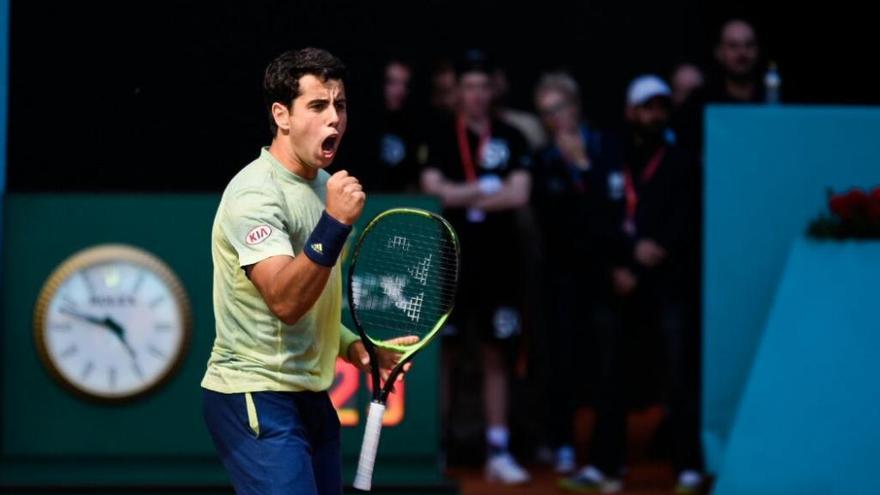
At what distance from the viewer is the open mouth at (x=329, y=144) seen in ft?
14.6

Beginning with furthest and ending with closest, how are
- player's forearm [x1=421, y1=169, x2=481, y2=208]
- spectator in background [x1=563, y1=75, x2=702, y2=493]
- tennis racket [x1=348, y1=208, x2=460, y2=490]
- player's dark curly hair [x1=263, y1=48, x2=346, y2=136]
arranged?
player's forearm [x1=421, y1=169, x2=481, y2=208]
spectator in background [x1=563, y1=75, x2=702, y2=493]
tennis racket [x1=348, y1=208, x2=460, y2=490]
player's dark curly hair [x1=263, y1=48, x2=346, y2=136]

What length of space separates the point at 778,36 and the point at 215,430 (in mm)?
6842

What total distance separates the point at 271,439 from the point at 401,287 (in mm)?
681

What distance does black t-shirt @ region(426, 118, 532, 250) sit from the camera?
842 cm

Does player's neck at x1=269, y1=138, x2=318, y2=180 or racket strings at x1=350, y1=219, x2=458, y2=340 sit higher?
player's neck at x1=269, y1=138, x2=318, y2=180

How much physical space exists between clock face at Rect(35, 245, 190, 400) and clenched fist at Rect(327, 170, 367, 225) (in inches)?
145

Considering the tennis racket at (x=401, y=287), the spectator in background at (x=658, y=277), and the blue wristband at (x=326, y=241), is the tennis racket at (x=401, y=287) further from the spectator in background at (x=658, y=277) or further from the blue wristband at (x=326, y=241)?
the spectator in background at (x=658, y=277)

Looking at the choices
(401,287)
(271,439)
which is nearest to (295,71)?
(401,287)

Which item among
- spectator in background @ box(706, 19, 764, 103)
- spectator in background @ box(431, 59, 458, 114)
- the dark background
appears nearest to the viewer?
the dark background

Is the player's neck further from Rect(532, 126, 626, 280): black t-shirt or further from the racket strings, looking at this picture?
Rect(532, 126, 626, 280): black t-shirt

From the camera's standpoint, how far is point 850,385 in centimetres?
726

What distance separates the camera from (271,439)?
4.46 meters

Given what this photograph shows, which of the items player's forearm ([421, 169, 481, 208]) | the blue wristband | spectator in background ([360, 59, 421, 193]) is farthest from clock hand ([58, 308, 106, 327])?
the blue wristband

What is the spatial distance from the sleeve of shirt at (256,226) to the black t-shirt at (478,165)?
4.02 m
